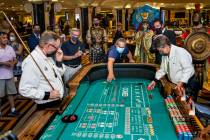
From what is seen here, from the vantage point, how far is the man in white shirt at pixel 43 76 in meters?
2.71

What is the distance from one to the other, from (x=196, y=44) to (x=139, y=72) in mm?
1148

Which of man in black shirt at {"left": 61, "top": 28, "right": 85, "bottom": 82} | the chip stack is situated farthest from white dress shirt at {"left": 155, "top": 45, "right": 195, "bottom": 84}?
man in black shirt at {"left": 61, "top": 28, "right": 85, "bottom": 82}

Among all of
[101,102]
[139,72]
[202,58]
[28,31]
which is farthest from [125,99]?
[28,31]

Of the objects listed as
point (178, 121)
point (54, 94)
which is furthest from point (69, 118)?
point (178, 121)

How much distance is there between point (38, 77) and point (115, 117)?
833mm

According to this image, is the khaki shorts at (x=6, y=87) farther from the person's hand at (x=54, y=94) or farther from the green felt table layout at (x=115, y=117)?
the person's hand at (x=54, y=94)

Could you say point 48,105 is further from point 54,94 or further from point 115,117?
point 115,117

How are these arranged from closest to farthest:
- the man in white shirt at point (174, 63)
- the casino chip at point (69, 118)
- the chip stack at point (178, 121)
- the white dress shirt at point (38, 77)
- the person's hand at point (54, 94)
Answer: the chip stack at point (178, 121)
the casino chip at point (69, 118)
the white dress shirt at point (38, 77)
the person's hand at point (54, 94)
the man in white shirt at point (174, 63)

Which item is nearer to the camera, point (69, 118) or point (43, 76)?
point (69, 118)

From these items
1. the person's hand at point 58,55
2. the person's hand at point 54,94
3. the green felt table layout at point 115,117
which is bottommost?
the green felt table layout at point 115,117

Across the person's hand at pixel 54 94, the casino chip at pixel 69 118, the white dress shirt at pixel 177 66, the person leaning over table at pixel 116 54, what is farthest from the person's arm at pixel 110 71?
the casino chip at pixel 69 118

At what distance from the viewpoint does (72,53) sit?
4969mm

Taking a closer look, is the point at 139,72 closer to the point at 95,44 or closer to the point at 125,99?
the point at 125,99

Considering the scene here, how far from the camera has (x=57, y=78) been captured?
3.03m
